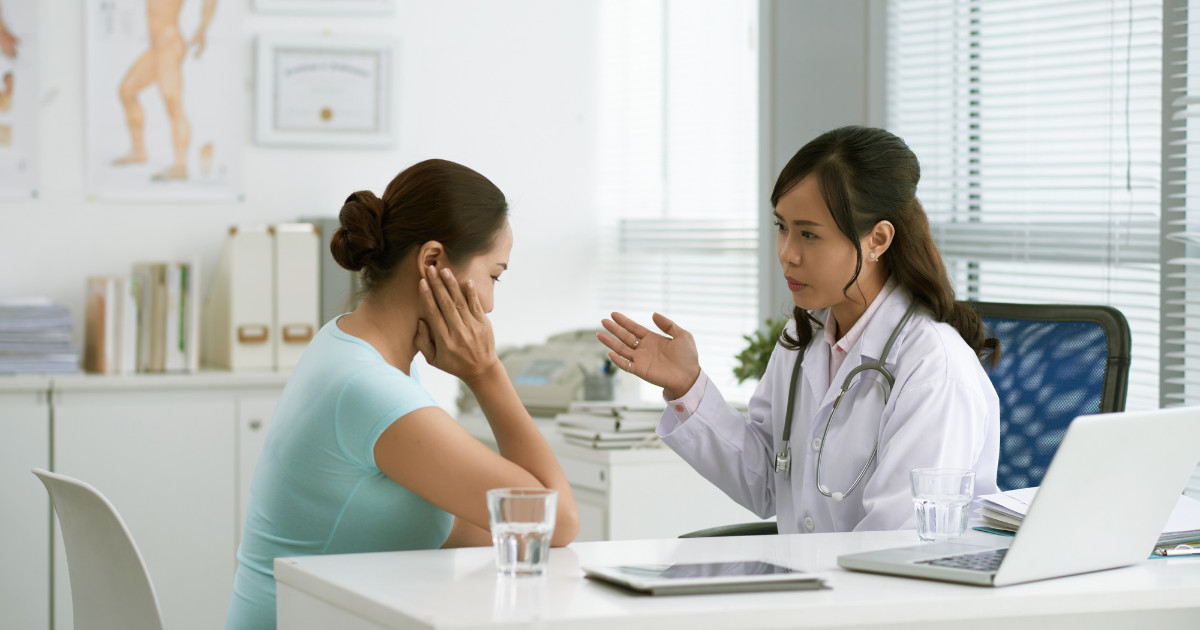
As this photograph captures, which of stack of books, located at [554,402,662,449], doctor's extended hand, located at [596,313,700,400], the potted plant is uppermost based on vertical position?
doctor's extended hand, located at [596,313,700,400]

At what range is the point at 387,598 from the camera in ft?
3.65

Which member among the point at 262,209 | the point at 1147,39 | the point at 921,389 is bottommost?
the point at 921,389

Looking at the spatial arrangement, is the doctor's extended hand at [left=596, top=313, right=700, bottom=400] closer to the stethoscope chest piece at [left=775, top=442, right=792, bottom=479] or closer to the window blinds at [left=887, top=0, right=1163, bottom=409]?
the stethoscope chest piece at [left=775, top=442, right=792, bottom=479]

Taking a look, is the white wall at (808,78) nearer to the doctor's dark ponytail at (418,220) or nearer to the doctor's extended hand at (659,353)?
the doctor's extended hand at (659,353)

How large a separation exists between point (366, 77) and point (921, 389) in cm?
271

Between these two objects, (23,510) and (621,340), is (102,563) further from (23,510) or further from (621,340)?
(23,510)

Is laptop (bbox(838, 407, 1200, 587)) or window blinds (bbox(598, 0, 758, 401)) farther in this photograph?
window blinds (bbox(598, 0, 758, 401))

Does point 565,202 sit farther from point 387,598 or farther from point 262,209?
point 387,598

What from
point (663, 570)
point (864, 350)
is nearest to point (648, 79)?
point (864, 350)

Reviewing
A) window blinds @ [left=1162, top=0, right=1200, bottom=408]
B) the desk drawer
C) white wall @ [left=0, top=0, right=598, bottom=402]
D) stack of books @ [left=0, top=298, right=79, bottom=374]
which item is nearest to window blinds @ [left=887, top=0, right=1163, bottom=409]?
window blinds @ [left=1162, top=0, right=1200, bottom=408]

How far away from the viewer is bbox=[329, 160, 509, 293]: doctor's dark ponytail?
1677mm

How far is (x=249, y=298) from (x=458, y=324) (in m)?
2.07

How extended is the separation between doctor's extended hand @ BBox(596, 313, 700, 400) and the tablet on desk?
2.68 feet

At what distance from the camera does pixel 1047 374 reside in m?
1.98
